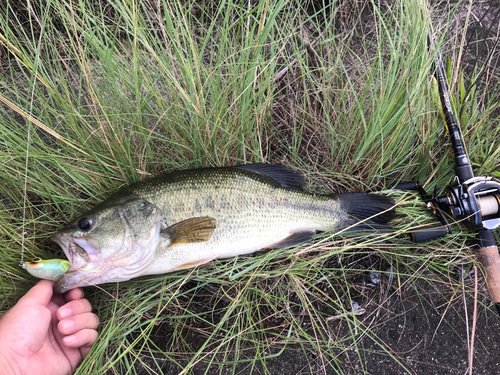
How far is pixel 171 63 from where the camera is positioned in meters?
2.14

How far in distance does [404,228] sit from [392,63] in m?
1.22

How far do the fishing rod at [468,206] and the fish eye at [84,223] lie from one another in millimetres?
2146

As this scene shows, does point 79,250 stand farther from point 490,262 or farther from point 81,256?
point 490,262

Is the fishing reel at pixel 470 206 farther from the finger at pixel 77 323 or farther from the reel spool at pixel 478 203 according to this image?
the finger at pixel 77 323

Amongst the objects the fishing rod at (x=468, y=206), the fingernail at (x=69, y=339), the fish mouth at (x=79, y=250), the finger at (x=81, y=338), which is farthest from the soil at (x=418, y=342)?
the fish mouth at (x=79, y=250)

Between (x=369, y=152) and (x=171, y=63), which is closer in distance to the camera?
(x=171, y=63)

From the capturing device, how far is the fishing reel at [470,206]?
6.75 ft

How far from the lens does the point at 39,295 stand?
1.88 m

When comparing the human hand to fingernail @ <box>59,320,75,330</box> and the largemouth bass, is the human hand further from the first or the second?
Result: the largemouth bass

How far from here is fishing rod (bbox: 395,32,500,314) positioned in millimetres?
2064

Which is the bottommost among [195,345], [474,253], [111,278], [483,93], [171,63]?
[195,345]

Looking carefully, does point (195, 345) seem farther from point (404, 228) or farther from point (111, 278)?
point (404, 228)

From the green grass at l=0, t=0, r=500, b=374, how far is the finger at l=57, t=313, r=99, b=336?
0.31 ft

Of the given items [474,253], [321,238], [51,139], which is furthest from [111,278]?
[474,253]
